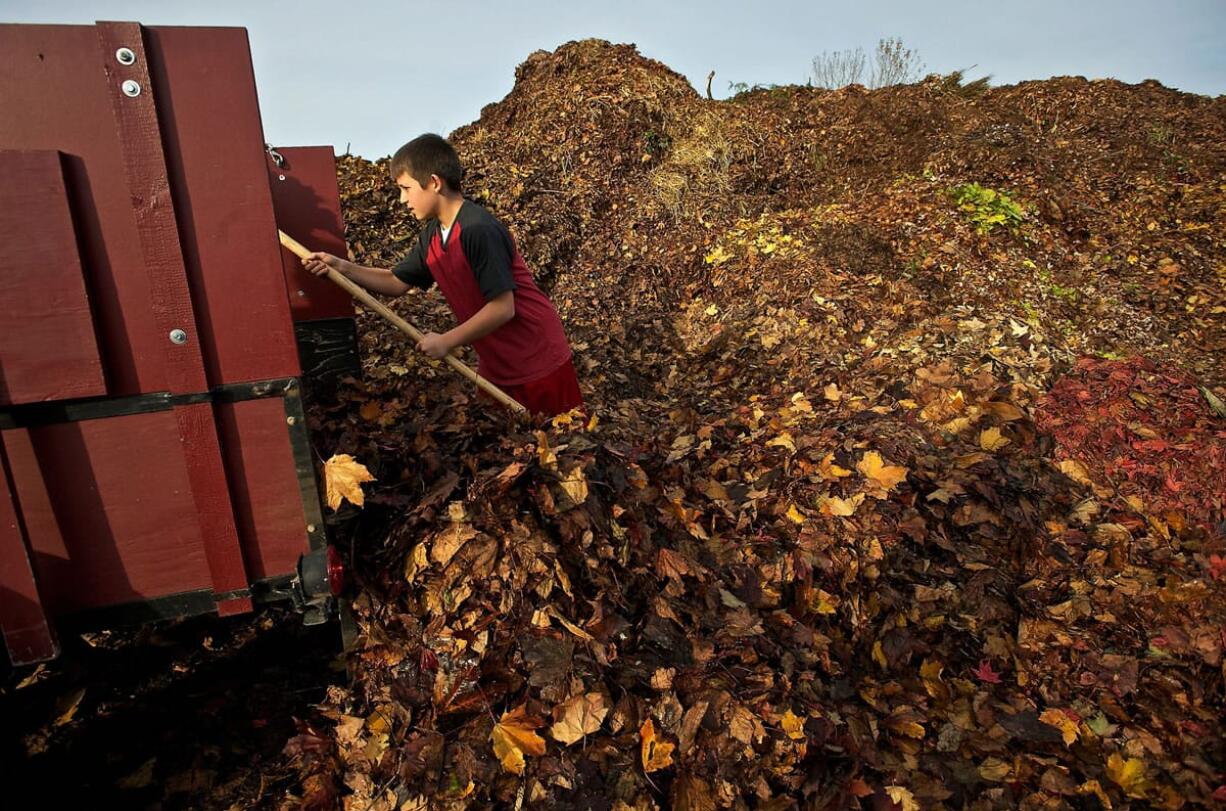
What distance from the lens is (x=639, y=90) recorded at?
9.86 metres

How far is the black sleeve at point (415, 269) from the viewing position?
10.6 ft

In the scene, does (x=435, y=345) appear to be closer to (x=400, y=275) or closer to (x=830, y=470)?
(x=400, y=275)

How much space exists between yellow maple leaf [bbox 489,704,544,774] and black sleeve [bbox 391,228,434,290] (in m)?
2.26

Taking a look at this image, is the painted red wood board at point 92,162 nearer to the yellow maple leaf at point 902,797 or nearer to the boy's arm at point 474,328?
the boy's arm at point 474,328

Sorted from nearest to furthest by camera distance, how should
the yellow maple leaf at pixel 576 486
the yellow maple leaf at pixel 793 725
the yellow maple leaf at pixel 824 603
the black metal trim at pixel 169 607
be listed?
1. the black metal trim at pixel 169 607
2. the yellow maple leaf at pixel 793 725
3. the yellow maple leaf at pixel 576 486
4. the yellow maple leaf at pixel 824 603

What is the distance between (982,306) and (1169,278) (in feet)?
8.49

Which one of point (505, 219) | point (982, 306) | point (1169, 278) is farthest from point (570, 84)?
point (1169, 278)


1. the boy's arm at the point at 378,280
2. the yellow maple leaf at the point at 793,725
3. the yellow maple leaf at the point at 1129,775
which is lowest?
the yellow maple leaf at the point at 1129,775

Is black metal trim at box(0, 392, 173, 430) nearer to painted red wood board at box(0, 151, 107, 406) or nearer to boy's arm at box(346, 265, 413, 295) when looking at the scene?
painted red wood board at box(0, 151, 107, 406)

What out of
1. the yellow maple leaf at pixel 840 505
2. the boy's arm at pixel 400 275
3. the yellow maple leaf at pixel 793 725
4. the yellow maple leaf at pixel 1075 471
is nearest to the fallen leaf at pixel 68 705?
the boy's arm at pixel 400 275

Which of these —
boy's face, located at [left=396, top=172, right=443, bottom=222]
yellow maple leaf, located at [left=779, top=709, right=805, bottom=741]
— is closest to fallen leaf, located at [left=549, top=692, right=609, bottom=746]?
yellow maple leaf, located at [left=779, top=709, right=805, bottom=741]

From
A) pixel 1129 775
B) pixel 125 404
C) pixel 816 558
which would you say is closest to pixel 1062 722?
pixel 1129 775

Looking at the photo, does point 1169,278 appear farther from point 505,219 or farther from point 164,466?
point 164,466

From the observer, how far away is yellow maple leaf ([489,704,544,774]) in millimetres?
1877
